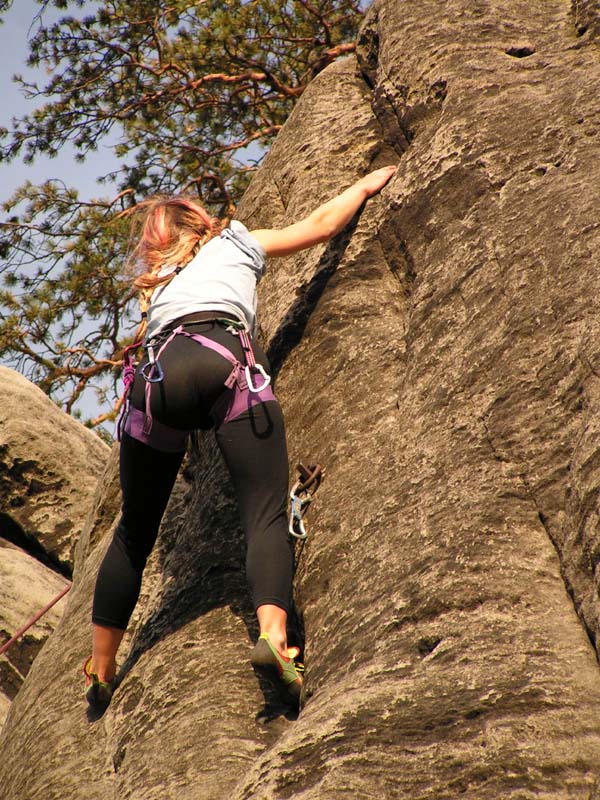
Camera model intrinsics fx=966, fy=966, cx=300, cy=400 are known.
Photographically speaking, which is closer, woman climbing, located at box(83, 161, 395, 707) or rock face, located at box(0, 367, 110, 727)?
woman climbing, located at box(83, 161, 395, 707)

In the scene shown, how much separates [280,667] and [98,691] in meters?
1.30

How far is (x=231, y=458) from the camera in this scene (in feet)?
13.3

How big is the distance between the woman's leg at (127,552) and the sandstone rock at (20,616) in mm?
3504

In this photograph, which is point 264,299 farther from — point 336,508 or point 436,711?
point 436,711

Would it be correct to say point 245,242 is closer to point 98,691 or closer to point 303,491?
point 303,491

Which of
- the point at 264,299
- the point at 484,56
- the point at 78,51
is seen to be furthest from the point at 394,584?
the point at 78,51

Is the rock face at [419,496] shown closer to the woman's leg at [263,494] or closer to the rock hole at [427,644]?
the rock hole at [427,644]

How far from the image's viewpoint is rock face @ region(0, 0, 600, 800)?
2887mm

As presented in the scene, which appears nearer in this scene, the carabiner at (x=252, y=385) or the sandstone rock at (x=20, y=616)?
the carabiner at (x=252, y=385)

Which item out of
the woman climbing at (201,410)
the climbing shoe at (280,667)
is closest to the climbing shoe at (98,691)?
the woman climbing at (201,410)

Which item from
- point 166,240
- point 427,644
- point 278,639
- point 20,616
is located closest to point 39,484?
point 20,616

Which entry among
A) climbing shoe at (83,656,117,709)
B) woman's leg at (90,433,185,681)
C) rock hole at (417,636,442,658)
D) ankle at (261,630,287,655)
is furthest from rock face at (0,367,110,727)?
rock hole at (417,636,442,658)

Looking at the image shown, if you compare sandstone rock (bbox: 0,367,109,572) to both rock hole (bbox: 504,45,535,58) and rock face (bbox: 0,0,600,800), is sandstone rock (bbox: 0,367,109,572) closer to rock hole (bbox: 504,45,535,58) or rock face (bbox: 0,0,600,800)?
rock face (bbox: 0,0,600,800)

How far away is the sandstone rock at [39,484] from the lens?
9.73 meters
